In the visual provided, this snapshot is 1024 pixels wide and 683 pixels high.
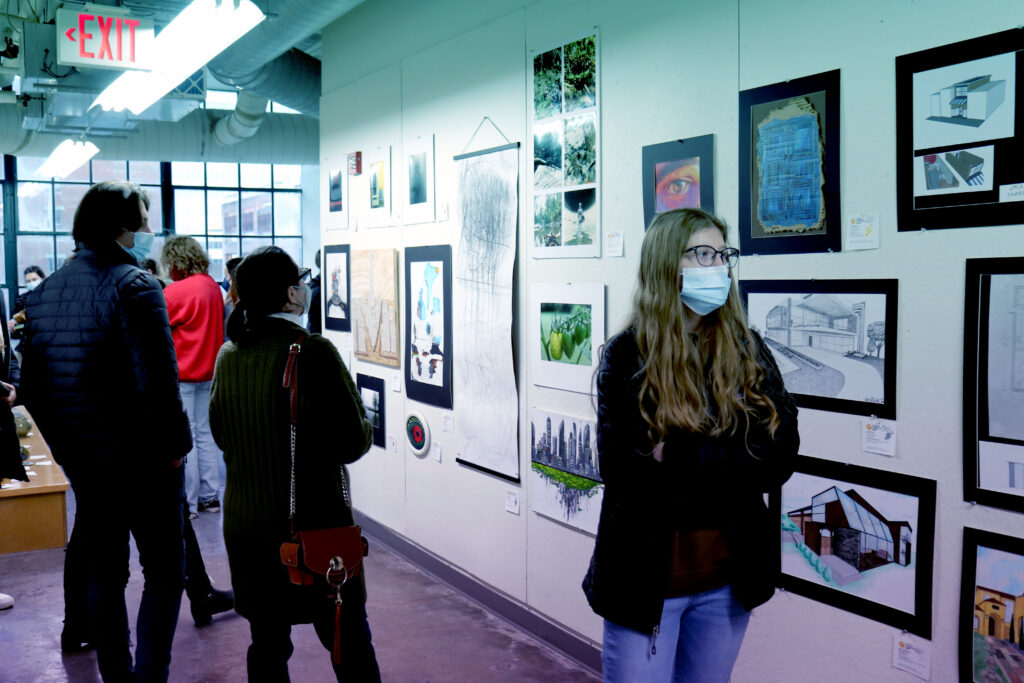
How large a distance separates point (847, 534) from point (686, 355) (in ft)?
3.14

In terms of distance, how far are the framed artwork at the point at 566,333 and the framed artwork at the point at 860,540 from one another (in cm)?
89

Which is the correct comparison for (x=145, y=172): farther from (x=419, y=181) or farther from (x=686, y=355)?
(x=686, y=355)

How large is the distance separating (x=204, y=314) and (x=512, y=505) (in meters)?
2.27

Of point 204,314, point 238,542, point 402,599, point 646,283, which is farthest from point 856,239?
point 204,314

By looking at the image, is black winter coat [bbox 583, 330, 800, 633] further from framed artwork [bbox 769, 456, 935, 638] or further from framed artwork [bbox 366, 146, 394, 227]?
framed artwork [bbox 366, 146, 394, 227]

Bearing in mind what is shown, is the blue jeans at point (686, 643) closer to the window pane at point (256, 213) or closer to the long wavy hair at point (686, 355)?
the long wavy hair at point (686, 355)

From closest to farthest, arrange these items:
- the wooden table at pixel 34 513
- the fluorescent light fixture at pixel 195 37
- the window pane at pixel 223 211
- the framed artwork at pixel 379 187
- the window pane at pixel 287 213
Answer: the fluorescent light fixture at pixel 195 37, the wooden table at pixel 34 513, the framed artwork at pixel 379 187, the window pane at pixel 223 211, the window pane at pixel 287 213

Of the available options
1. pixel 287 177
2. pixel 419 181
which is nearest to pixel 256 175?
pixel 287 177

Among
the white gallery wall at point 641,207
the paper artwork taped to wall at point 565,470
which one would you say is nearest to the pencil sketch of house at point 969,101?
the white gallery wall at point 641,207

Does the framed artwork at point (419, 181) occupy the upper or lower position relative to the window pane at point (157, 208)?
lower

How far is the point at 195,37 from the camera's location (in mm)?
3912

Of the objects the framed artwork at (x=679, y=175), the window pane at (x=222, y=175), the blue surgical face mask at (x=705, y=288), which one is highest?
the window pane at (x=222, y=175)

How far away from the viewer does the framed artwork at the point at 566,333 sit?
3.21 metres

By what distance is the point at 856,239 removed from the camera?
2.33m
